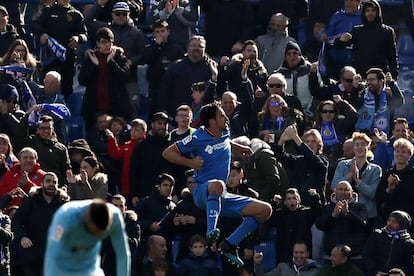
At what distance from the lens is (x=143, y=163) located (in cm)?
2214

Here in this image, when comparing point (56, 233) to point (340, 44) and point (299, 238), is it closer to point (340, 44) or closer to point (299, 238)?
point (299, 238)

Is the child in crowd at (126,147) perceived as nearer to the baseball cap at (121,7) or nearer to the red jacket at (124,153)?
the red jacket at (124,153)

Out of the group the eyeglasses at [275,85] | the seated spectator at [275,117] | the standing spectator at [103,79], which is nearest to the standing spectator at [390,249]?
the seated spectator at [275,117]

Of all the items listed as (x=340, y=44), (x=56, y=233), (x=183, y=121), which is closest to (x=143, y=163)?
(x=183, y=121)

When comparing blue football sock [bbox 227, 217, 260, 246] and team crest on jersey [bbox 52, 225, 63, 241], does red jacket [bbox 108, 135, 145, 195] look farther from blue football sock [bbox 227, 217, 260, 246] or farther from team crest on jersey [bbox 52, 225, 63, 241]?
team crest on jersey [bbox 52, 225, 63, 241]

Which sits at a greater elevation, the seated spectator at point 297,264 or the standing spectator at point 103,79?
the standing spectator at point 103,79

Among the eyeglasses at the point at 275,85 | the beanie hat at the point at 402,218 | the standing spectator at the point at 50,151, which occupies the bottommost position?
the beanie hat at the point at 402,218

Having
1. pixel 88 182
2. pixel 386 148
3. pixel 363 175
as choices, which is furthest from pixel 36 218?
pixel 386 148

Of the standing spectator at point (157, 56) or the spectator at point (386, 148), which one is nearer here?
the spectator at point (386, 148)

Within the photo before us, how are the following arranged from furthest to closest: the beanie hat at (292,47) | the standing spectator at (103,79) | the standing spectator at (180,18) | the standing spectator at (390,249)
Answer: the standing spectator at (180,18)
the beanie hat at (292,47)
the standing spectator at (103,79)
the standing spectator at (390,249)

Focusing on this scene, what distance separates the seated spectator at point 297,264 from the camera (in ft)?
69.5

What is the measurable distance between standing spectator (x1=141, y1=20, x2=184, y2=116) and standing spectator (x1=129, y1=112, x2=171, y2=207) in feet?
6.39

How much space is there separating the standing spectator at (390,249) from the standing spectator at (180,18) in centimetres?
559

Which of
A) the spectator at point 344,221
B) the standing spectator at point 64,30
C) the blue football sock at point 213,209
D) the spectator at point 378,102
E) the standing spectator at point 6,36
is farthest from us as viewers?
the standing spectator at point 64,30
